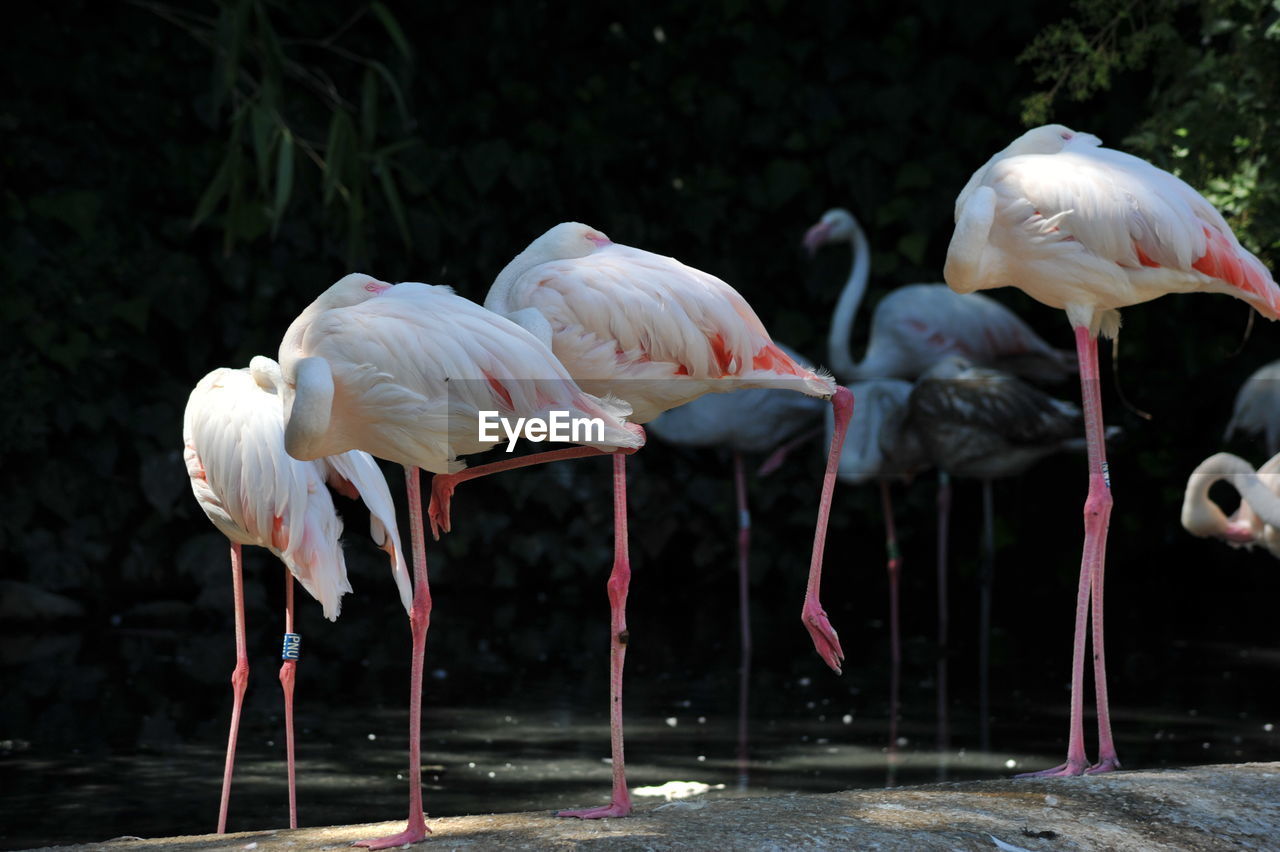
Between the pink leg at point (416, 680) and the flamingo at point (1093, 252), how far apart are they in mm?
1315

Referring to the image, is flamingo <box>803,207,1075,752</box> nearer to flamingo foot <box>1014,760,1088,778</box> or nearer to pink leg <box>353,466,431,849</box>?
flamingo foot <box>1014,760,1088,778</box>

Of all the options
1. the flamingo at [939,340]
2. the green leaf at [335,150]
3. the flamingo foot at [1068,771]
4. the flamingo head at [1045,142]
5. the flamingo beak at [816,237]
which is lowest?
the flamingo foot at [1068,771]

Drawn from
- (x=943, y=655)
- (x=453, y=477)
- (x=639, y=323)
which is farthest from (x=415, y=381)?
(x=943, y=655)

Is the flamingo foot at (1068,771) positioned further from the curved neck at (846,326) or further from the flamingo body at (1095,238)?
the curved neck at (846,326)

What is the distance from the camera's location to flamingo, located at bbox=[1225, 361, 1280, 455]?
560 cm

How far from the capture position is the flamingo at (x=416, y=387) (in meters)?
2.53

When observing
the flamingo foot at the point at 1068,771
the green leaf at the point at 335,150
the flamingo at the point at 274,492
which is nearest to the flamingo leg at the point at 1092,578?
the flamingo foot at the point at 1068,771

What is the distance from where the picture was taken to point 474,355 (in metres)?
2.56

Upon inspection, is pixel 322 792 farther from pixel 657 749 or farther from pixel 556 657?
pixel 556 657

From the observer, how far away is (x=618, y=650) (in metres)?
2.88

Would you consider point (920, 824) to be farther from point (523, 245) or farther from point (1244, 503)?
point (523, 245)

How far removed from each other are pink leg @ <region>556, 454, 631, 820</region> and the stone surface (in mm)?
57

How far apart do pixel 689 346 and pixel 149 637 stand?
383 cm

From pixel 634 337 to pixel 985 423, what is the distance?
10.6 feet
